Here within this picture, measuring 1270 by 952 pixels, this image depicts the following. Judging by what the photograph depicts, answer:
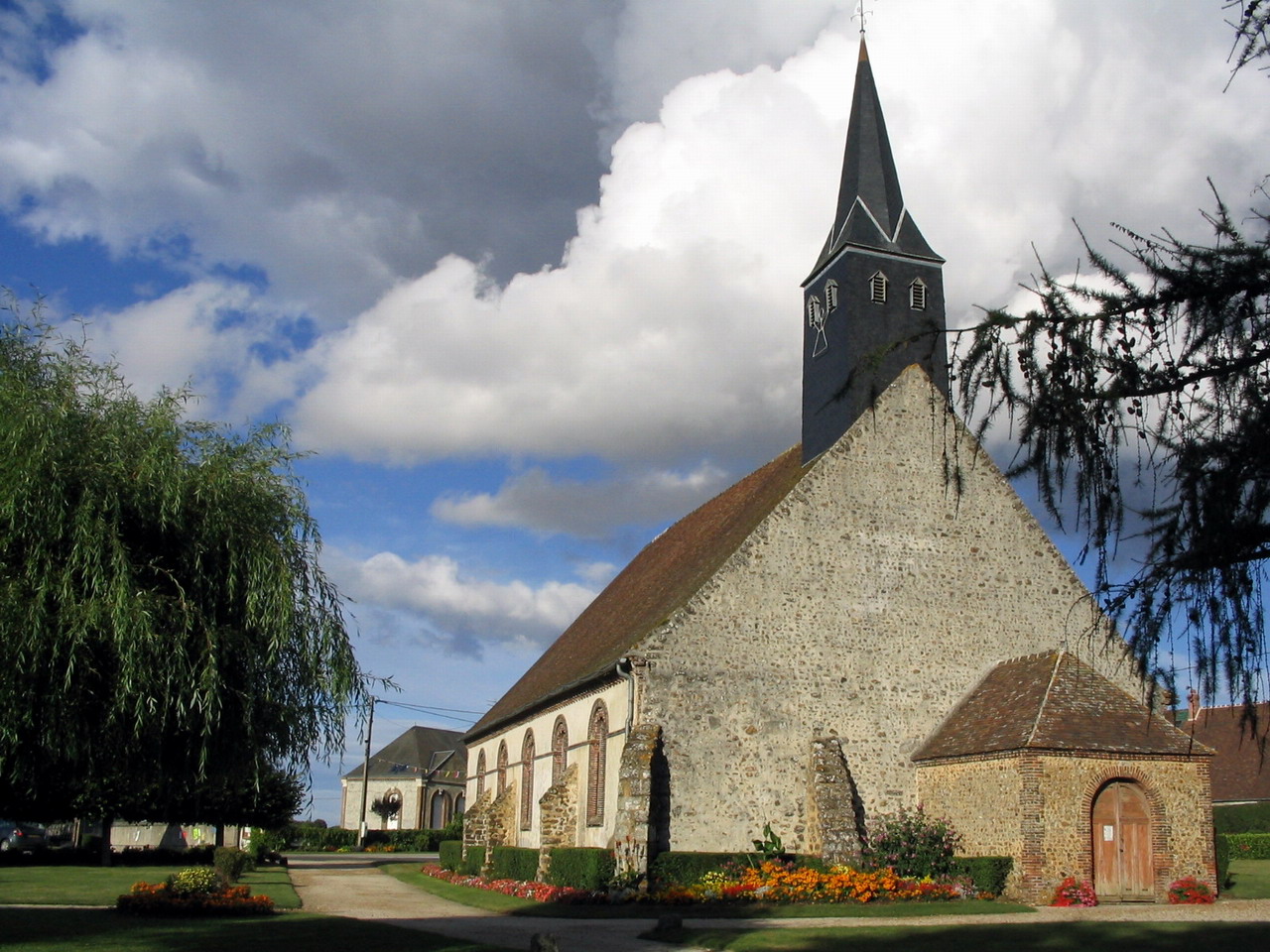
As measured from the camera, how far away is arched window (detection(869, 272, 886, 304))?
23.6 meters

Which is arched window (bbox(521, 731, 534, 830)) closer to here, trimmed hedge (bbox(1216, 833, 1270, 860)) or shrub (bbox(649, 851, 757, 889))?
shrub (bbox(649, 851, 757, 889))

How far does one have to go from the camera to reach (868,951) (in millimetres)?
11875

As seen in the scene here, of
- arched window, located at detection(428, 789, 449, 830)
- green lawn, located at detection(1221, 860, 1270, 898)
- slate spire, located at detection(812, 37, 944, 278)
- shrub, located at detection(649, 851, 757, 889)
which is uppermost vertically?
slate spire, located at detection(812, 37, 944, 278)

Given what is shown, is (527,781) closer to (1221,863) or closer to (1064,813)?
(1064,813)

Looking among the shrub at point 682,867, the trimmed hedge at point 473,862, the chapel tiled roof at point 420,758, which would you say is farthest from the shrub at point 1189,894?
the chapel tiled roof at point 420,758

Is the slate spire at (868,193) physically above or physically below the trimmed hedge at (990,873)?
above

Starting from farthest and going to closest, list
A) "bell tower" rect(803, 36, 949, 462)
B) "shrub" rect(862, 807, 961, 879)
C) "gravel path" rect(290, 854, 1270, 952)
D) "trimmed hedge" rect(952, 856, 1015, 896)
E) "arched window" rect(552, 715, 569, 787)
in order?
"arched window" rect(552, 715, 569, 787), "bell tower" rect(803, 36, 949, 462), "shrub" rect(862, 807, 961, 879), "trimmed hedge" rect(952, 856, 1015, 896), "gravel path" rect(290, 854, 1270, 952)

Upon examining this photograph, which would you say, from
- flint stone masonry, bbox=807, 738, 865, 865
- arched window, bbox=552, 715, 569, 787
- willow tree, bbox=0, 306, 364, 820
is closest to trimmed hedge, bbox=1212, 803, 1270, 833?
flint stone masonry, bbox=807, 738, 865, 865

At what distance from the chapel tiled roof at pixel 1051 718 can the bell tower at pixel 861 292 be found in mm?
5838

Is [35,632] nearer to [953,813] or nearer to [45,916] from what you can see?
[45,916]

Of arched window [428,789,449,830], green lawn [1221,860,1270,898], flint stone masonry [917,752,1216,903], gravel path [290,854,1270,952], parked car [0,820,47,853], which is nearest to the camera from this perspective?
gravel path [290,854,1270,952]

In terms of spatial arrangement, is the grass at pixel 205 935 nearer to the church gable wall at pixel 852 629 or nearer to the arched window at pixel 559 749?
the church gable wall at pixel 852 629

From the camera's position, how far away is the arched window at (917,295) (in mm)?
23945

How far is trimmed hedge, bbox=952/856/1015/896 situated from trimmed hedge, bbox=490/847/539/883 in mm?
8244
